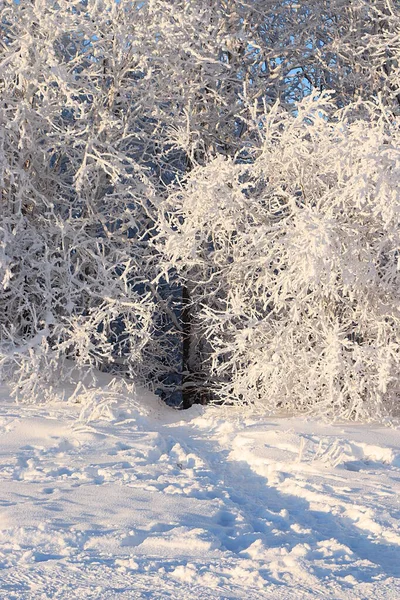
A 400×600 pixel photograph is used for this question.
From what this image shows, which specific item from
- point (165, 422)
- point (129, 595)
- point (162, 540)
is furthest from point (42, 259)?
point (129, 595)

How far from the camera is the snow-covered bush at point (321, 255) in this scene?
7.23 m

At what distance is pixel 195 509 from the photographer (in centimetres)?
440

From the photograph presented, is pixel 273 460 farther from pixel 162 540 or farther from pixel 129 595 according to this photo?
pixel 129 595

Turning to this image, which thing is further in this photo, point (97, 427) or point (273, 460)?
point (97, 427)

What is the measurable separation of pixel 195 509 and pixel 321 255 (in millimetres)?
3255

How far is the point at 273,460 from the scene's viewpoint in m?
5.81

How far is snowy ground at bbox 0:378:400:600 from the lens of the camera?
3.31 m

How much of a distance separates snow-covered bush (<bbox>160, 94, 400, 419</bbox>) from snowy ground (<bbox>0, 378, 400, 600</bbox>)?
30.6 inches

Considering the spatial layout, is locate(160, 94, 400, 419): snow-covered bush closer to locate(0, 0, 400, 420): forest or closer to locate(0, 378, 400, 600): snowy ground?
locate(0, 0, 400, 420): forest

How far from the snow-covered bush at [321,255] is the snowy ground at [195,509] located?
778mm

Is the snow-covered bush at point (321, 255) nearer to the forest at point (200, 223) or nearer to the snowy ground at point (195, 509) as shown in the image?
the forest at point (200, 223)

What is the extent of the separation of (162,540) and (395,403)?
4.92m

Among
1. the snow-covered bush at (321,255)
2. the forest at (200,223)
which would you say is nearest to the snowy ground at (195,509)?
the snow-covered bush at (321,255)

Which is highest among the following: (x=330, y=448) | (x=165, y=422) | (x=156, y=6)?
(x=156, y=6)
